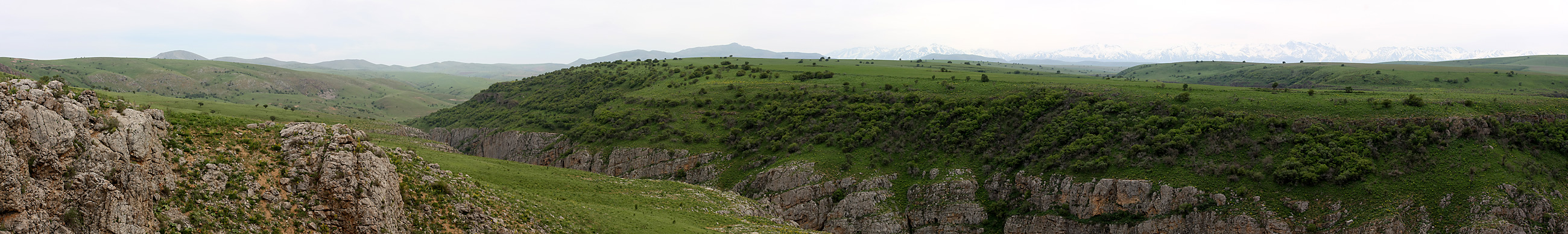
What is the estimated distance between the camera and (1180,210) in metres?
53.3

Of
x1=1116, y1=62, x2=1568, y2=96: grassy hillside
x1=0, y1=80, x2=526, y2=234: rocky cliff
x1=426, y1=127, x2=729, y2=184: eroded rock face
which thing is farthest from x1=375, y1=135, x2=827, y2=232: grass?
x1=1116, y1=62, x2=1568, y2=96: grassy hillside

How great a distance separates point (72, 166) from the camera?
1881 cm

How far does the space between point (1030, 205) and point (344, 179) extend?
51.8 m

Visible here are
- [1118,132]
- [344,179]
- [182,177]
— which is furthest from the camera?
[1118,132]

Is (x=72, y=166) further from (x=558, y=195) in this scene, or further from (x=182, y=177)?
(x=558, y=195)

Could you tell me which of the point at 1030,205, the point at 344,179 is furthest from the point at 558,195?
the point at 1030,205

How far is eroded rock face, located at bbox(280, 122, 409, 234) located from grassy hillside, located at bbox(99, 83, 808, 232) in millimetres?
1250

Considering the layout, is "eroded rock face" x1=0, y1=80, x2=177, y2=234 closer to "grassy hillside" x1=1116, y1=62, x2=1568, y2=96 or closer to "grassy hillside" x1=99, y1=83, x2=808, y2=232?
"grassy hillside" x1=99, y1=83, x2=808, y2=232

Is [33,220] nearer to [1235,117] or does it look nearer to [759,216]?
[759,216]

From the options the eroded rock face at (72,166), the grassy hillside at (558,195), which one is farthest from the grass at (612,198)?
the eroded rock face at (72,166)

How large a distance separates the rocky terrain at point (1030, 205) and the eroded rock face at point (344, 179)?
132 feet

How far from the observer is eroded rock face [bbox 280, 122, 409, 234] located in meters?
26.8

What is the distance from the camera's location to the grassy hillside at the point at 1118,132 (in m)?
52.3

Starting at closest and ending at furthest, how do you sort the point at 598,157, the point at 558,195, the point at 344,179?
the point at 344,179
the point at 558,195
the point at 598,157
